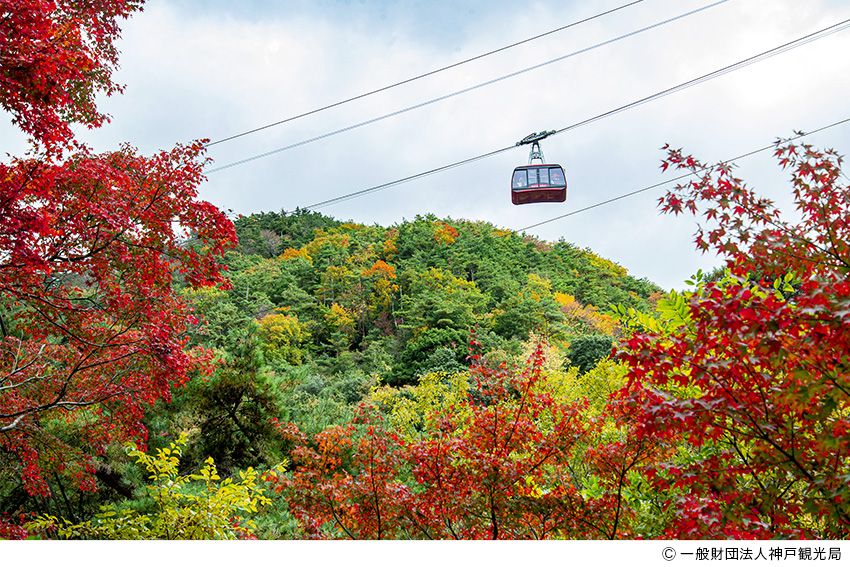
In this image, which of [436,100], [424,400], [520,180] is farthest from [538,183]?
[424,400]

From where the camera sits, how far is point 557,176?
9.58m

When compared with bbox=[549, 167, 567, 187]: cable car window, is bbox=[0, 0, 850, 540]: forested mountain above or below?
below

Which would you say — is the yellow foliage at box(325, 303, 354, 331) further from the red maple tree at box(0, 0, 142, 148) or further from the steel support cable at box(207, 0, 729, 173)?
the red maple tree at box(0, 0, 142, 148)

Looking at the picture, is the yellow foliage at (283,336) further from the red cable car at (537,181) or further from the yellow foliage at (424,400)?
the red cable car at (537,181)

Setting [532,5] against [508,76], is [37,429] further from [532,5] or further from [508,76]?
[532,5]

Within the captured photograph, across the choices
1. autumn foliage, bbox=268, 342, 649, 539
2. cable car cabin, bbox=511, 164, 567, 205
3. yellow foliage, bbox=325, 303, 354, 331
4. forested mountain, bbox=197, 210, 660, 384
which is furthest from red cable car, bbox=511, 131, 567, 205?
yellow foliage, bbox=325, 303, 354, 331

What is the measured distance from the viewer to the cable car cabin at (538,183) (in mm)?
9523

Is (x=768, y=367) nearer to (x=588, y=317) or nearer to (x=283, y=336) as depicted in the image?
(x=283, y=336)

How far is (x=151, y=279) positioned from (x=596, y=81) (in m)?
10.1

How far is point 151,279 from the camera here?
3975 millimetres

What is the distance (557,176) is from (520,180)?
74cm

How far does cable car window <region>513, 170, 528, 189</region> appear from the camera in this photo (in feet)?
31.7

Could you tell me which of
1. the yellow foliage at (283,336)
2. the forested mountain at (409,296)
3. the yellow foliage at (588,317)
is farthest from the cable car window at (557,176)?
the yellow foliage at (283,336)

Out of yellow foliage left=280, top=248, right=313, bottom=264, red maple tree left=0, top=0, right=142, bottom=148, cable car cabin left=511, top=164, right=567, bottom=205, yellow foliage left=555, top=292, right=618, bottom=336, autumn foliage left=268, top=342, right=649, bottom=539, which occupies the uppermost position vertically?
yellow foliage left=280, top=248, right=313, bottom=264
